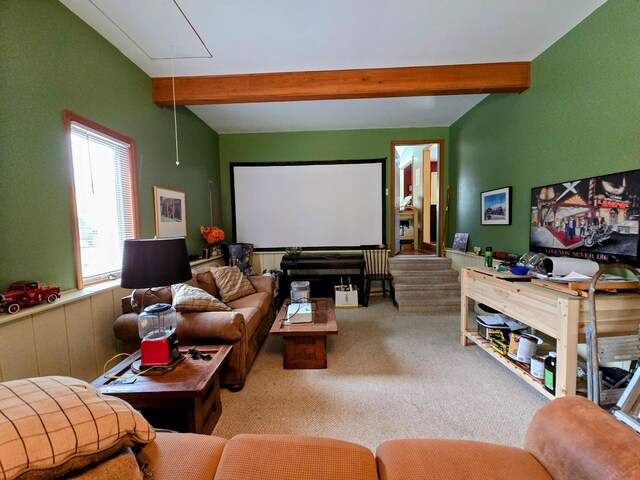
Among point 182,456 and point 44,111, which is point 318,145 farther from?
point 182,456

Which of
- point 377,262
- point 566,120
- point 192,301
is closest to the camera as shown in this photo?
point 192,301

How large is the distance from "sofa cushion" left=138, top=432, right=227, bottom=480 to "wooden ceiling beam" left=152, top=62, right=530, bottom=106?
3000mm

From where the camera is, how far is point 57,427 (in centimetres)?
58

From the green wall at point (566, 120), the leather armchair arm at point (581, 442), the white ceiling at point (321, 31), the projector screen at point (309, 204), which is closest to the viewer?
the leather armchair arm at point (581, 442)

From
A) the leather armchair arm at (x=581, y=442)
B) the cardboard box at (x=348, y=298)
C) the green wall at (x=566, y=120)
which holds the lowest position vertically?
the cardboard box at (x=348, y=298)

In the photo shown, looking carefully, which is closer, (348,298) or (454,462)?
(454,462)

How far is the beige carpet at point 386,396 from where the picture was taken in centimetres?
161

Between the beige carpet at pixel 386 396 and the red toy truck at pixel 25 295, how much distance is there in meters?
1.34

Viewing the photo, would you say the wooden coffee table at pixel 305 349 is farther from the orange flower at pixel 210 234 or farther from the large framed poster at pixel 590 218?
the large framed poster at pixel 590 218

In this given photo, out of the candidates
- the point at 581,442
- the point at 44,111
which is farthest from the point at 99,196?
the point at 581,442

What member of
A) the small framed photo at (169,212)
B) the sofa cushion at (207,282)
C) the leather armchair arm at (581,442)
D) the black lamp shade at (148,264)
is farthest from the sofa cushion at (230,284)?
the leather armchair arm at (581,442)

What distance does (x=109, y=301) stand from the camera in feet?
6.72

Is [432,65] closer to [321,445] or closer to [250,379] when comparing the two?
[321,445]

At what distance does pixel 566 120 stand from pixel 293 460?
325 cm
